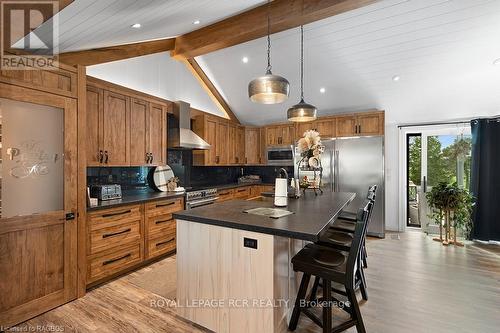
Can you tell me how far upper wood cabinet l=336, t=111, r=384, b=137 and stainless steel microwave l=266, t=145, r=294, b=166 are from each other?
3.73 ft

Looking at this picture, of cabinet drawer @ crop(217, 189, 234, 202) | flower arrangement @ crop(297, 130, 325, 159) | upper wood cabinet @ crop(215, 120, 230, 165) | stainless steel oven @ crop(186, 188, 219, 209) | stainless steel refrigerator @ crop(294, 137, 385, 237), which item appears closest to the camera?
flower arrangement @ crop(297, 130, 325, 159)

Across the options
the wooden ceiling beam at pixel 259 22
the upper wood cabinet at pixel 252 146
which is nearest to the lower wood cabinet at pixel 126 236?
the wooden ceiling beam at pixel 259 22

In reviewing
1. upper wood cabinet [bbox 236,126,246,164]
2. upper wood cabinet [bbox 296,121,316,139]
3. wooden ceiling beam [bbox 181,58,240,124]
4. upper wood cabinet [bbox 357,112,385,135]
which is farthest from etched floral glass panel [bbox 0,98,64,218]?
upper wood cabinet [bbox 357,112,385,135]

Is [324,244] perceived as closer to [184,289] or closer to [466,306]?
[184,289]

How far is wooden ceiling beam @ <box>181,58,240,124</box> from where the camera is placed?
4842 millimetres

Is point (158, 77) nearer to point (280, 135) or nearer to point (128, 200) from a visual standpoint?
point (128, 200)

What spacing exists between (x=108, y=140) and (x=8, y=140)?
113cm

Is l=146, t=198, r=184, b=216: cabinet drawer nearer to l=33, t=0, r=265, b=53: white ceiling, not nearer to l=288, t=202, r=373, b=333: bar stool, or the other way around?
l=33, t=0, r=265, b=53: white ceiling

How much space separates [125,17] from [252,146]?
421 cm

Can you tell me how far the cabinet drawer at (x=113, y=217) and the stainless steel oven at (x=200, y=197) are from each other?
2.86 feet

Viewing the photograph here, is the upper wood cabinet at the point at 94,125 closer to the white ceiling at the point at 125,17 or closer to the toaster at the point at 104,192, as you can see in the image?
the toaster at the point at 104,192

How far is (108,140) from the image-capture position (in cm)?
312

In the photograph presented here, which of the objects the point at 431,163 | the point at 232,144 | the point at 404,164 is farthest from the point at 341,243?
the point at 431,163

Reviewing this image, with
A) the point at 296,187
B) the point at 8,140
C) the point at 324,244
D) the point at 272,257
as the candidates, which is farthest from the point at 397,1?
the point at 8,140
